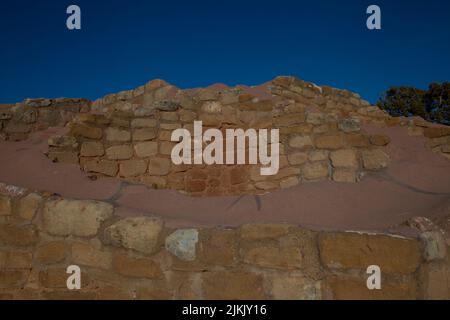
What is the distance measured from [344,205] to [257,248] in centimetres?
117

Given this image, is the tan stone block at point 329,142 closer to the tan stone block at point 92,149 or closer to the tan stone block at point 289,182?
the tan stone block at point 289,182

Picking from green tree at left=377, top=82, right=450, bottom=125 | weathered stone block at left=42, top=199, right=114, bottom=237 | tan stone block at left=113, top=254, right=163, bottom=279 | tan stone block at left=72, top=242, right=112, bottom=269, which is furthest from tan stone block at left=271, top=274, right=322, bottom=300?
green tree at left=377, top=82, right=450, bottom=125

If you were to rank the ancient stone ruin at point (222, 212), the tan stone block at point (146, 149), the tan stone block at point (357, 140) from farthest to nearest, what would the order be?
the tan stone block at point (146, 149), the tan stone block at point (357, 140), the ancient stone ruin at point (222, 212)

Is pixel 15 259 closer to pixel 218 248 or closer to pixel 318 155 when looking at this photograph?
pixel 218 248

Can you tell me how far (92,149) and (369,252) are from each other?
3373 mm

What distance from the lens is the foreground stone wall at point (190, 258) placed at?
1.81 metres

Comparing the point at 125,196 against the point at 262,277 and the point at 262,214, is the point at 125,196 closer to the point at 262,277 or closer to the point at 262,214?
the point at 262,214

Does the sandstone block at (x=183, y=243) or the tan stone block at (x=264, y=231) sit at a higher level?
the tan stone block at (x=264, y=231)

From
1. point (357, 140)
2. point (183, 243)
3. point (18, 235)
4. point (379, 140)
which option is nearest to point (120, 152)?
point (18, 235)

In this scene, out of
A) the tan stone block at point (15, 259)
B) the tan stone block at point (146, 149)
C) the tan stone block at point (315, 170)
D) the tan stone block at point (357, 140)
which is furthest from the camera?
the tan stone block at point (146, 149)

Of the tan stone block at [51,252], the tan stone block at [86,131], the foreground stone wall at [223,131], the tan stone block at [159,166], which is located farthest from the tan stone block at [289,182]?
the tan stone block at [51,252]

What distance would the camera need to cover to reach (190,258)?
2.01 m

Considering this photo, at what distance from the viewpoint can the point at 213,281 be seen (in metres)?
1.97

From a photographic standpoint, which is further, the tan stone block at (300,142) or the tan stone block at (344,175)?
the tan stone block at (300,142)
